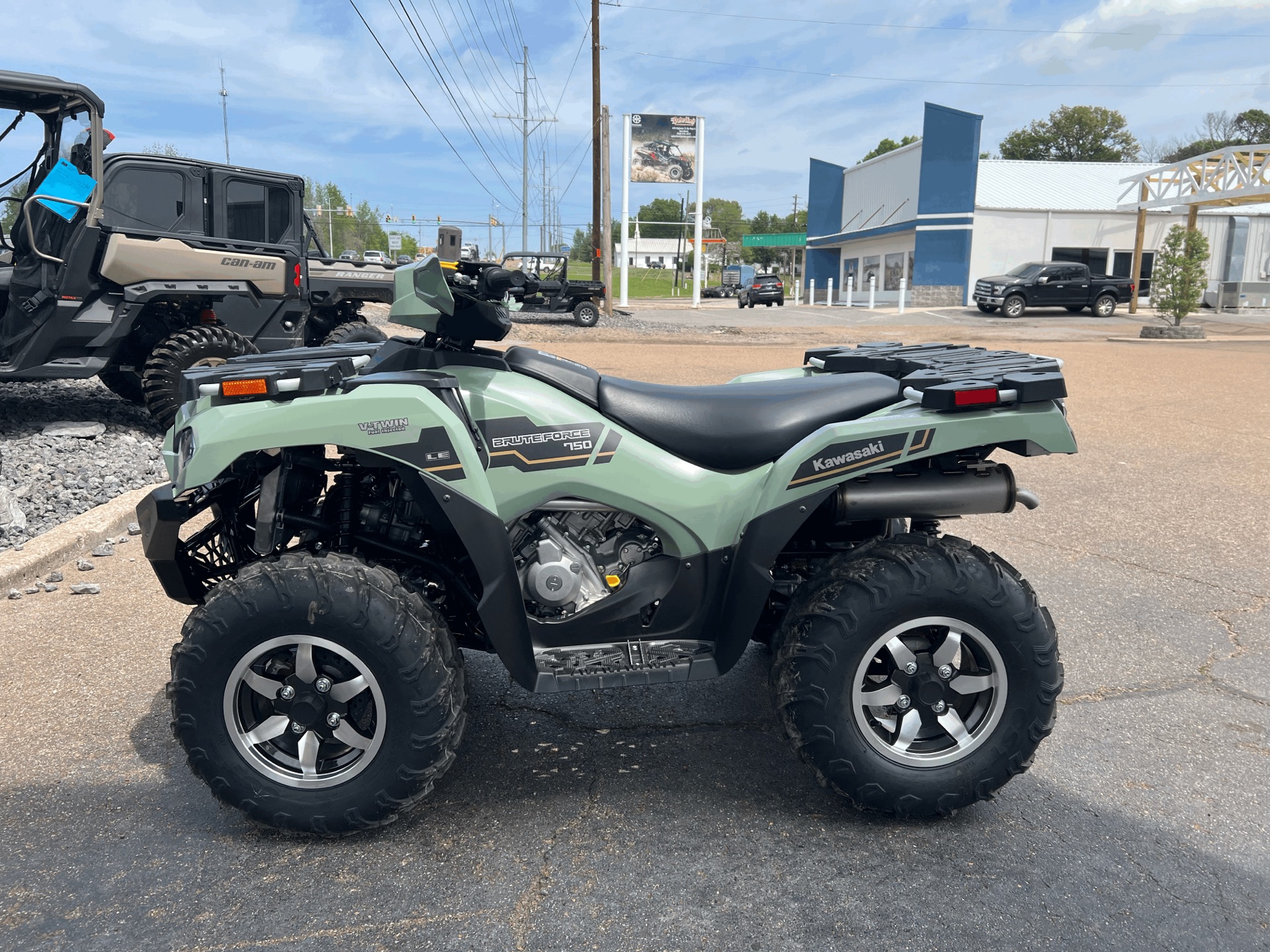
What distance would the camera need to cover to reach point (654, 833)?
9.33 ft

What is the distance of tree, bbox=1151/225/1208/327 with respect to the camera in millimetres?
24797

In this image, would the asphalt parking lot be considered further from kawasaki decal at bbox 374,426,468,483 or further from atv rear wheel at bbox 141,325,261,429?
atv rear wheel at bbox 141,325,261,429

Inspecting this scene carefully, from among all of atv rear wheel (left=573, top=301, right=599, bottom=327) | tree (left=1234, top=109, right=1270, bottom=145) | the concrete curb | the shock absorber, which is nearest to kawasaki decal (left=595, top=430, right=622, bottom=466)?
the shock absorber

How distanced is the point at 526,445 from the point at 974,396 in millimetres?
1340

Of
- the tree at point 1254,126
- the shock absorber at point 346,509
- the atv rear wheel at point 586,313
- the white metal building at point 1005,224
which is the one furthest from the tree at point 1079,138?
the shock absorber at point 346,509

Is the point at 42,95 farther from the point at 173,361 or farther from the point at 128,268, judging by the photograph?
the point at 173,361

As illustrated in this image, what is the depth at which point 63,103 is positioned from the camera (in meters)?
7.61

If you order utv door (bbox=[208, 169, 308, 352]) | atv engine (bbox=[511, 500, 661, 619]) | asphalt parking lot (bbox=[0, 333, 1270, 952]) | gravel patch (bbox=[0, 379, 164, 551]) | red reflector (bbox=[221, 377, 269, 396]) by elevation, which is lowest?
asphalt parking lot (bbox=[0, 333, 1270, 952])

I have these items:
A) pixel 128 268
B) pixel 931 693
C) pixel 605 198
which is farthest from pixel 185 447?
pixel 605 198

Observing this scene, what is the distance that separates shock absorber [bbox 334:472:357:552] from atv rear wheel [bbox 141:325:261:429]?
5.34 m

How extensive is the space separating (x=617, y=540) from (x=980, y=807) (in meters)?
1.43

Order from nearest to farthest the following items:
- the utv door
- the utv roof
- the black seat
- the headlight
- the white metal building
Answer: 1. the headlight
2. the black seat
3. the utv roof
4. the utv door
5. the white metal building

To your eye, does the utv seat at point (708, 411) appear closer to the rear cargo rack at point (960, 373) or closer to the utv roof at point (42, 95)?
the rear cargo rack at point (960, 373)

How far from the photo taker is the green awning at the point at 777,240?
67750 mm
